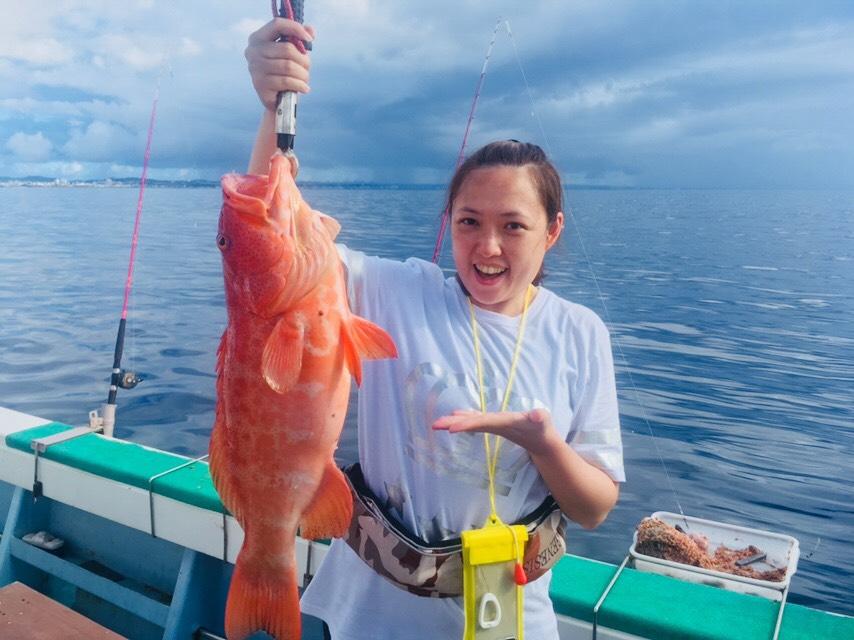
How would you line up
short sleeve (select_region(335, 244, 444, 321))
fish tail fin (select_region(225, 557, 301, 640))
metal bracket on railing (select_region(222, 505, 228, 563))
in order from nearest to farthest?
fish tail fin (select_region(225, 557, 301, 640)) → short sleeve (select_region(335, 244, 444, 321)) → metal bracket on railing (select_region(222, 505, 228, 563))

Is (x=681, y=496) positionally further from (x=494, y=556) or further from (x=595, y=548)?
(x=494, y=556)

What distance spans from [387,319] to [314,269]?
0.36m

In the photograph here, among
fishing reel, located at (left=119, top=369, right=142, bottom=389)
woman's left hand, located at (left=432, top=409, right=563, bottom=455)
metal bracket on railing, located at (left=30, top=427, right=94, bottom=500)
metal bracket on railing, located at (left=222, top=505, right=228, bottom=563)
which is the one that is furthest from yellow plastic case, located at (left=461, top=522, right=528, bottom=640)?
fishing reel, located at (left=119, top=369, right=142, bottom=389)

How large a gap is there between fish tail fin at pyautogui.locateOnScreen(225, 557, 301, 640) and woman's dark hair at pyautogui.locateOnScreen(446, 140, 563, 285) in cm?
111

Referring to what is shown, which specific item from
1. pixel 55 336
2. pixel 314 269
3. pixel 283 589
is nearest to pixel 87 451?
pixel 283 589

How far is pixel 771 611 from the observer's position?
2.46 meters

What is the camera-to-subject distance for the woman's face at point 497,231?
1.84 m

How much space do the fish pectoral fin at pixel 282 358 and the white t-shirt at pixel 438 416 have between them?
322 millimetres

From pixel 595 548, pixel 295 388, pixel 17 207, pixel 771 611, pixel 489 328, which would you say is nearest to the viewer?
pixel 295 388

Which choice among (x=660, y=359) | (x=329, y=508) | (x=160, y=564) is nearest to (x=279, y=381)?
(x=329, y=508)

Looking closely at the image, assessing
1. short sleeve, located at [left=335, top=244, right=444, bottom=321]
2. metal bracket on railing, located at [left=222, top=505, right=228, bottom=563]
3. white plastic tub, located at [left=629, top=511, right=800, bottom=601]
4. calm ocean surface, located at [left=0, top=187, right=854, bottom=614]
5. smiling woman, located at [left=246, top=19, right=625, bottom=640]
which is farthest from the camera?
calm ocean surface, located at [left=0, top=187, right=854, bottom=614]

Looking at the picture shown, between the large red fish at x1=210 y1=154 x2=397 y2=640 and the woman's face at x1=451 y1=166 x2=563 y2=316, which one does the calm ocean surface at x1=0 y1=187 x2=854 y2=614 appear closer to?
the woman's face at x1=451 y1=166 x2=563 y2=316

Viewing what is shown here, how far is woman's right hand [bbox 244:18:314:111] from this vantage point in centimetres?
162

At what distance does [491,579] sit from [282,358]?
0.76 meters
